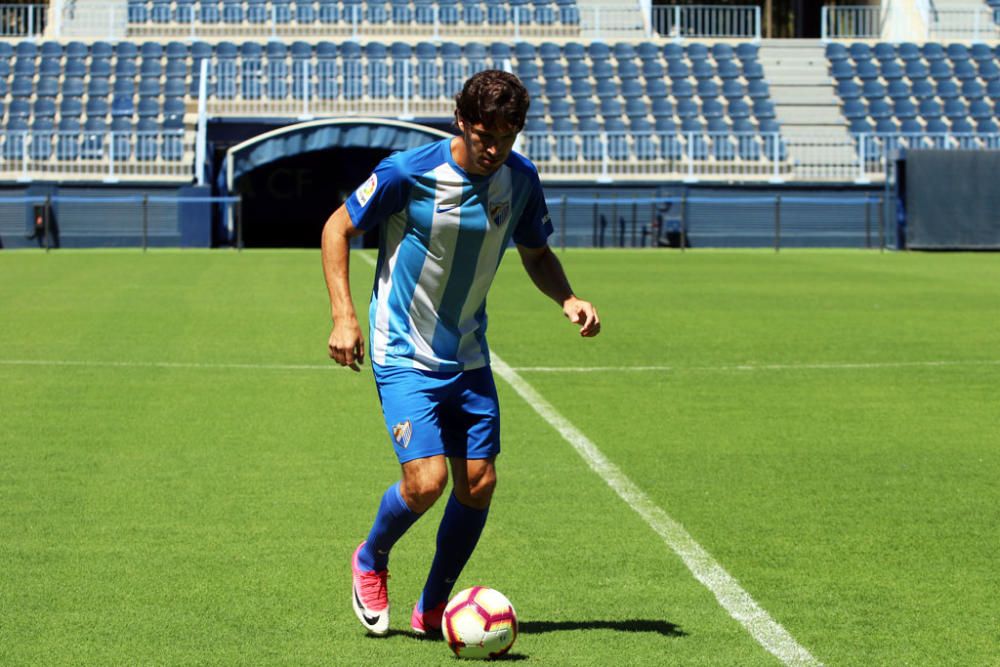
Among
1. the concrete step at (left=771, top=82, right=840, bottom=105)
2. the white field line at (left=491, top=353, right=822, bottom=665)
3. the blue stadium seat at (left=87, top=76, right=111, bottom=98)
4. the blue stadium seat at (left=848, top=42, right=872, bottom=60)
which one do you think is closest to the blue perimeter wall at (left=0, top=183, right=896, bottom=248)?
the blue stadium seat at (left=87, top=76, right=111, bottom=98)

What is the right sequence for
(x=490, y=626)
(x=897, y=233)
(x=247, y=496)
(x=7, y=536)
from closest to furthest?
(x=490, y=626) → (x=7, y=536) → (x=247, y=496) → (x=897, y=233)

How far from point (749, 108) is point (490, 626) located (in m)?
33.9

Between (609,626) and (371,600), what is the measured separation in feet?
2.81

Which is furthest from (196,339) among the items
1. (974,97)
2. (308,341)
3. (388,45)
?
(974,97)

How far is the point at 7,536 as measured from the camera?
6738 millimetres

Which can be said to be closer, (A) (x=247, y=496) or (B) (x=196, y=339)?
(A) (x=247, y=496)

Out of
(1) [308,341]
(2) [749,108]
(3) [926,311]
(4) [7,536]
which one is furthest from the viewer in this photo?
(2) [749,108]

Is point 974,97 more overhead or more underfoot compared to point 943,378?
more overhead

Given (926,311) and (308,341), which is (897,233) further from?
(308,341)

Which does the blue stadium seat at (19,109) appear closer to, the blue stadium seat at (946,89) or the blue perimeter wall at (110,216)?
the blue perimeter wall at (110,216)

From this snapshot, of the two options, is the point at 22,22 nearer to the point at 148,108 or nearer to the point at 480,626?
the point at 148,108

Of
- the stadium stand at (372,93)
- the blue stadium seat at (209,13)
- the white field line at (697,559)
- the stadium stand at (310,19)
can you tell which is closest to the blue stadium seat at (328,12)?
the stadium stand at (310,19)

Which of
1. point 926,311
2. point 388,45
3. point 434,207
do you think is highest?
point 388,45

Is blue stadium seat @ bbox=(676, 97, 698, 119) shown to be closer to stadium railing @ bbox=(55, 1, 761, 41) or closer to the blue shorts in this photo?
stadium railing @ bbox=(55, 1, 761, 41)
